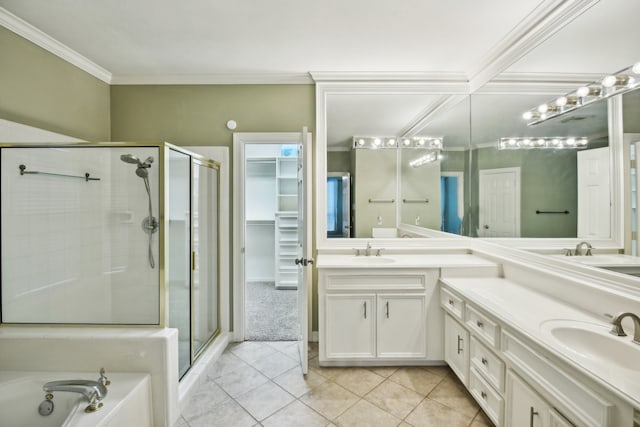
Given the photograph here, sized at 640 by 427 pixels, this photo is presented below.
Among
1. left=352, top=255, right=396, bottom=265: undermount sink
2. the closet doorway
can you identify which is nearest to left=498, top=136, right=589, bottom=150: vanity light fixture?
left=352, top=255, right=396, bottom=265: undermount sink

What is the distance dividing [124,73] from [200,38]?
1147 millimetres

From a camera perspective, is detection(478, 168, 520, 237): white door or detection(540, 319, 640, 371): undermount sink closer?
detection(540, 319, 640, 371): undermount sink

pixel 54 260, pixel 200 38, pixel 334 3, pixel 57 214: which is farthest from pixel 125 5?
pixel 54 260

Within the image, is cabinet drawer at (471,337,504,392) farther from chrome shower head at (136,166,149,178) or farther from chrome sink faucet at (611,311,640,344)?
chrome shower head at (136,166,149,178)

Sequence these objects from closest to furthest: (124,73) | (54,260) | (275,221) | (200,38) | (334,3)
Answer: (334,3) < (54,260) < (200,38) < (124,73) < (275,221)

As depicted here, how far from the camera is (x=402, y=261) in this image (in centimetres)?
244

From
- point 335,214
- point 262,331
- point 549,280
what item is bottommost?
point 262,331

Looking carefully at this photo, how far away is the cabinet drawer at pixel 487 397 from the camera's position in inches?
61.0

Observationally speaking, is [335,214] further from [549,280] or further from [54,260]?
[54,260]

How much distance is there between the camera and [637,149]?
1.34 metres

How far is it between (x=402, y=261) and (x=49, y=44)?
11.0 feet

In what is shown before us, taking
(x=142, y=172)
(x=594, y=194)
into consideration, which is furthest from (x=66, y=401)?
(x=594, y=194)

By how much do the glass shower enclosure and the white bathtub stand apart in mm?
303

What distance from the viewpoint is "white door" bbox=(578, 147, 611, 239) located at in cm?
148
